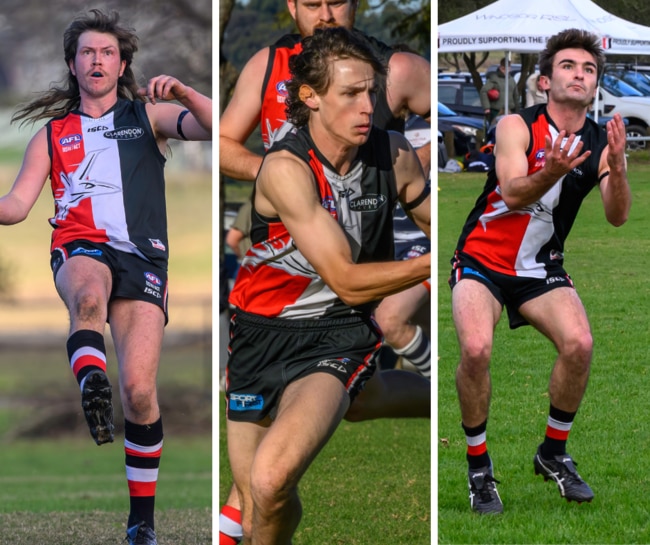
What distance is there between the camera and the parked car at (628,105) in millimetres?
5426

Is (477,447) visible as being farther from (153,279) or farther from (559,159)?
(153,279)

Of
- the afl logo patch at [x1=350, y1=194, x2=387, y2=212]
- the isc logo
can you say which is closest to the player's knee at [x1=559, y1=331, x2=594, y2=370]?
the afl logo patch at [x1=350, y1=194, x2=387, y2=212]

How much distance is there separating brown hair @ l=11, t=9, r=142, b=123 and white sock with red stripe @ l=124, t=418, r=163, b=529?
4.28 ft

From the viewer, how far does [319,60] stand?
4.66 meters

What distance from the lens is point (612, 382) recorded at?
18.8 ft

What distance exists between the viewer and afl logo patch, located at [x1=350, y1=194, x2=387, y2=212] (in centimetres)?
465

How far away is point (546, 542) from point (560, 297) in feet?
3.20

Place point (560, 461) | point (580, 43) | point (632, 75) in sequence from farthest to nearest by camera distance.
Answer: point (632, 75), point (560, 461), point (580, 43)

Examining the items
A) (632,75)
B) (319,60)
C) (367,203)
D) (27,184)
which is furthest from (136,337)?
(632,75)

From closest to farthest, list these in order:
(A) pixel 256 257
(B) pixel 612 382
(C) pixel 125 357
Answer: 1. (A) pixel 256 257
2. (C) pixel 125 357
3. (B) pixel 612 382

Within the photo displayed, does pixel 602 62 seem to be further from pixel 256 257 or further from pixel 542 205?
pixel 256 257

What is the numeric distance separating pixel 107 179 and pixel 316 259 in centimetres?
112

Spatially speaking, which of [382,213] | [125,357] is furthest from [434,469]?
[125,357]

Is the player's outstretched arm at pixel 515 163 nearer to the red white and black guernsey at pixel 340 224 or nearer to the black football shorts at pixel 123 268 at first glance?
the red white and black guernsey at pixel 340 224
